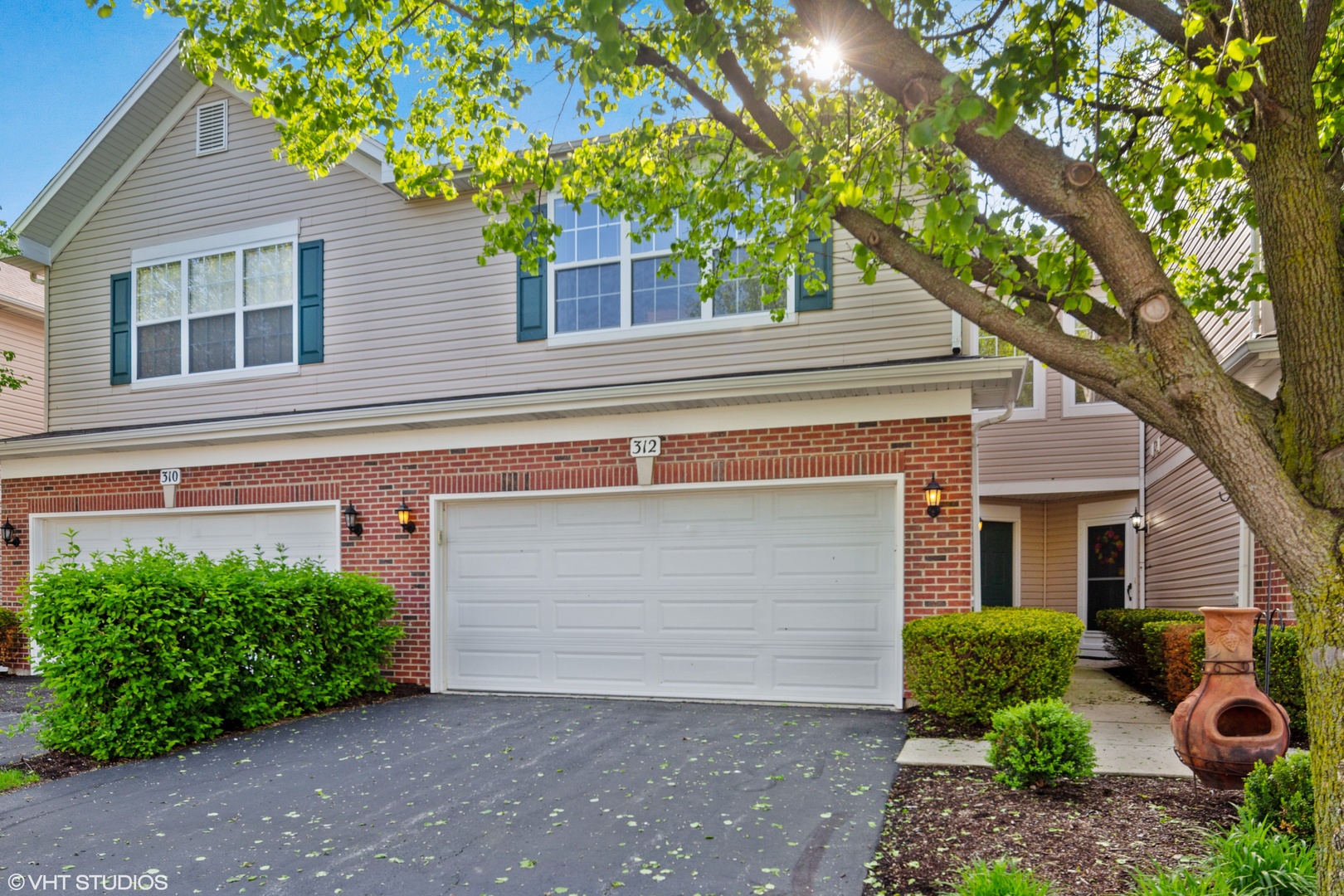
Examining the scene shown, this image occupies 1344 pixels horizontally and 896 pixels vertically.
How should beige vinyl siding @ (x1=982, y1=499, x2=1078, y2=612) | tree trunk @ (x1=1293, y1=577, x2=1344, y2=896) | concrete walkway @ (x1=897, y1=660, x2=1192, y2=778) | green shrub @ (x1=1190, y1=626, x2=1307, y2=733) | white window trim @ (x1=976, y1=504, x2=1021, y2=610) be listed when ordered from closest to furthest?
tree trunk @ (x1=1293, y1=577, x2=1344, y2=896) < concrete walkway @ (x1=897, y1=660, x2=1192, y2=778) < green shrub @ (x1=1190, y1=626, x2=1307, y2=733) < white window trim @ (x1=976, y1=504, x2=1021, y2=610) < beige vinyl siding @ (x1=982, y1=499, x2=1078, y2=612)

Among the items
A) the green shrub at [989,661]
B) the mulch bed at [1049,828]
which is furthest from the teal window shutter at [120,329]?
the mulch bed at [1049,828]

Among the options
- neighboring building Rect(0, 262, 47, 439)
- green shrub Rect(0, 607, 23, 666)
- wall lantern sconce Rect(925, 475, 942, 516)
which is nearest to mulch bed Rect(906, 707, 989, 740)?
wall lantern sconce Rect(925, 475, 942, 516)

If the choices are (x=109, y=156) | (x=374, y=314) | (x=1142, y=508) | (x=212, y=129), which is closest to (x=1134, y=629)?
(x=1142, y=508)

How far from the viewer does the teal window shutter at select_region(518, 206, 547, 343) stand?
9273 mm

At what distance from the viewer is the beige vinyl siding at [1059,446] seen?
1288 centimetres

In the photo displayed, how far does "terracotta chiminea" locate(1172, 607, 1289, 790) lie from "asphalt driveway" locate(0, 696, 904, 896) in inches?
67.5

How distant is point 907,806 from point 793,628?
322 cm

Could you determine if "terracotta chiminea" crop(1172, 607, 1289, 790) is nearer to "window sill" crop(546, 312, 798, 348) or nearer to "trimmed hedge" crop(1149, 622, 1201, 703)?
"trimmed hedge" crop(1149, 622, 1201, 703)

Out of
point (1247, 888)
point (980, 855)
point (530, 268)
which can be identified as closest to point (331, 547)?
point (530, 268)

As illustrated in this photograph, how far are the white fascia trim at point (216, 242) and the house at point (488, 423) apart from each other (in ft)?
0.14

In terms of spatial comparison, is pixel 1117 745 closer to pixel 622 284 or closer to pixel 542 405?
pixel 542 405

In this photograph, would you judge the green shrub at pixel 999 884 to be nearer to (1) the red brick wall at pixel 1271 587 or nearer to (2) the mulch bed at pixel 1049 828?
(2) the mulch bed at pixel 1049 828

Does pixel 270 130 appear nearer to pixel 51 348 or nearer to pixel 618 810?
pixel 51 348

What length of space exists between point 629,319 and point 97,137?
290 inches
